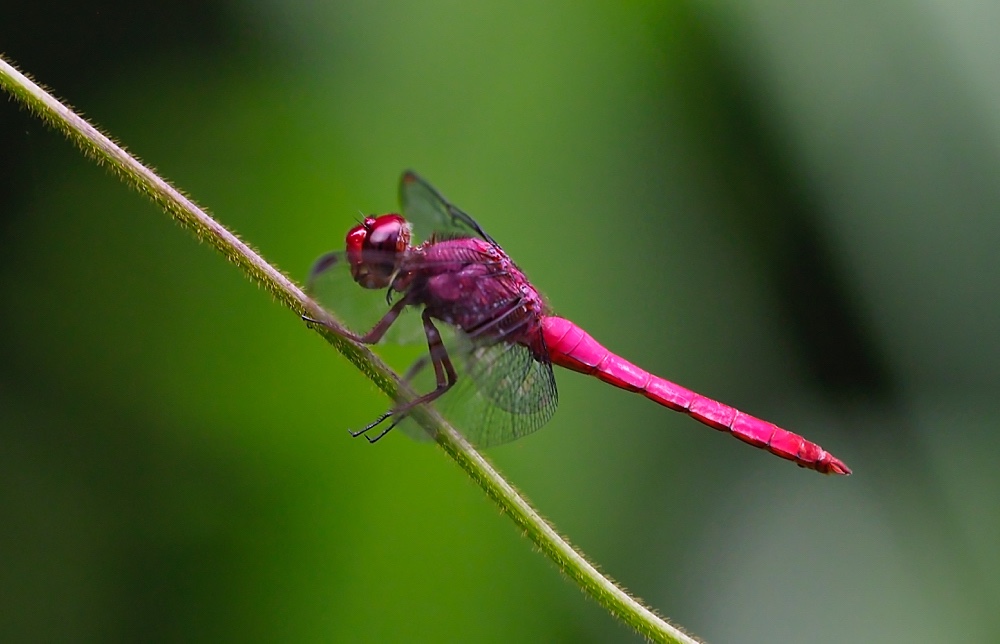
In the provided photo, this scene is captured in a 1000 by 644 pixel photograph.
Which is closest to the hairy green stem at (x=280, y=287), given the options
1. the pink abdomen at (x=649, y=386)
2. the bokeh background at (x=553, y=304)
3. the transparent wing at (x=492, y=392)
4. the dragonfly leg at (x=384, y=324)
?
the dragonfly leg at (x=384, y=324)

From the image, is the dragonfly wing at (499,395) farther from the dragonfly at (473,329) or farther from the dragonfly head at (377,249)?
the dragonfly head at (377,249)

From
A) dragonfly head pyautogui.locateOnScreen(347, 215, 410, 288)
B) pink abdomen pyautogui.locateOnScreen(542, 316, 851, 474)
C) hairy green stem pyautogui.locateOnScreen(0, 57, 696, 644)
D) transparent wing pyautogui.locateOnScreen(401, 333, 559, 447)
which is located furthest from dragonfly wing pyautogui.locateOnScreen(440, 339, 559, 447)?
hairy green stem pyautogui.locateOnScreen(0, 57, 696, 644)

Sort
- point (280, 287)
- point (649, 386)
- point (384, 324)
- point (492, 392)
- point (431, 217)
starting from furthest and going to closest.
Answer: point (649, 386) < point (431, 217) < point (492, 392) < point (384, 324) < point (280, 287)

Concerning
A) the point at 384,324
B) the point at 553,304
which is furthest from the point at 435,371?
the point at 553,304

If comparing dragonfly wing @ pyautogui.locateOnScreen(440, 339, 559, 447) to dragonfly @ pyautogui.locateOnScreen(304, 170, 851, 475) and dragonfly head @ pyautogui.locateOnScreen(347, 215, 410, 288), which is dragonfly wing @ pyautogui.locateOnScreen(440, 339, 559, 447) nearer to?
dragonfly @ pyautogui.locateOnScreen(304, 170, 851, 475)

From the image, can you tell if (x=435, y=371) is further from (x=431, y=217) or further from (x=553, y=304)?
(x=553, y=304)

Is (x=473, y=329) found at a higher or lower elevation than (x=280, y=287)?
higher

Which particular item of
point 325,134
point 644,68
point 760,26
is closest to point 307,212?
point 325,134

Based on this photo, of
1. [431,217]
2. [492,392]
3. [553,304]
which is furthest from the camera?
[553,304]
